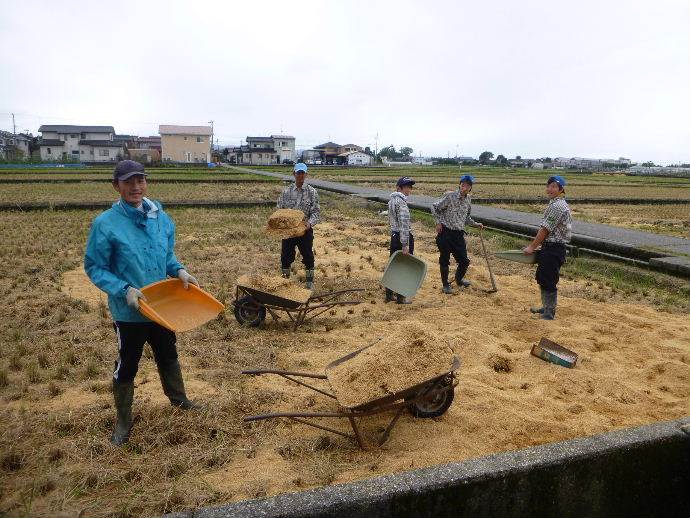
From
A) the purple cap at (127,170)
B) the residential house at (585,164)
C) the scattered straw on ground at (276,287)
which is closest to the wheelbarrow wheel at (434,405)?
the scattered straw on ground at (276,287)

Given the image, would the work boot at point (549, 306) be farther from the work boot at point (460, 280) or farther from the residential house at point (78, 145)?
the residential house at point (78, 145)

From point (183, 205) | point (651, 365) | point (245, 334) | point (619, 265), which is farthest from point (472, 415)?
point (183, 205)

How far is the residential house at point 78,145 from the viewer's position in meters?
61.9

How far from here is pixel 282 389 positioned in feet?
13.2

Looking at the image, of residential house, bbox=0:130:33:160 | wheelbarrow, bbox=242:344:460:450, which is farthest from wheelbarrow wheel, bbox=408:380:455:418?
residential house, bbox=0:130:33:160

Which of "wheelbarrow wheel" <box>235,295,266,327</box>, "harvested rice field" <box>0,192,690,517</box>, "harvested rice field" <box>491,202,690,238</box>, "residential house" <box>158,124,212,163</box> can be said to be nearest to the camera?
"harvested rice field" <box>0,192,690,517</box>

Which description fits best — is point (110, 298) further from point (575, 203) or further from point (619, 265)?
point (575, 203)

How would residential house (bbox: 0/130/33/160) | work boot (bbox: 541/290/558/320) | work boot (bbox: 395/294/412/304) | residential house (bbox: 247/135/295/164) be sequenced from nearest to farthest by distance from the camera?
work boot (bbox: 541/290/558/320), work boot (bbox: 395/294/412/304), residential house (bbox: 0/130/33/160), residential house (bbox: 247/135/295/164)

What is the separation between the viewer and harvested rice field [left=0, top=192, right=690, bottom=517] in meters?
2.87

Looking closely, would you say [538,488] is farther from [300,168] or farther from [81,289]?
[81,289]

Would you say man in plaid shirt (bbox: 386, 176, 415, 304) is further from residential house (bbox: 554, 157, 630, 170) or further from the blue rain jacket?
residential house (bbox: 554, 157, 630, 170)

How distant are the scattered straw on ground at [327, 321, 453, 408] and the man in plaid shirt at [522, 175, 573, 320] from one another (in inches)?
107

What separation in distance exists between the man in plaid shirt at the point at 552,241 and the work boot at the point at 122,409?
4422 mm

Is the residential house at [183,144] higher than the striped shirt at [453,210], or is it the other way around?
the residential house at [183,144]
